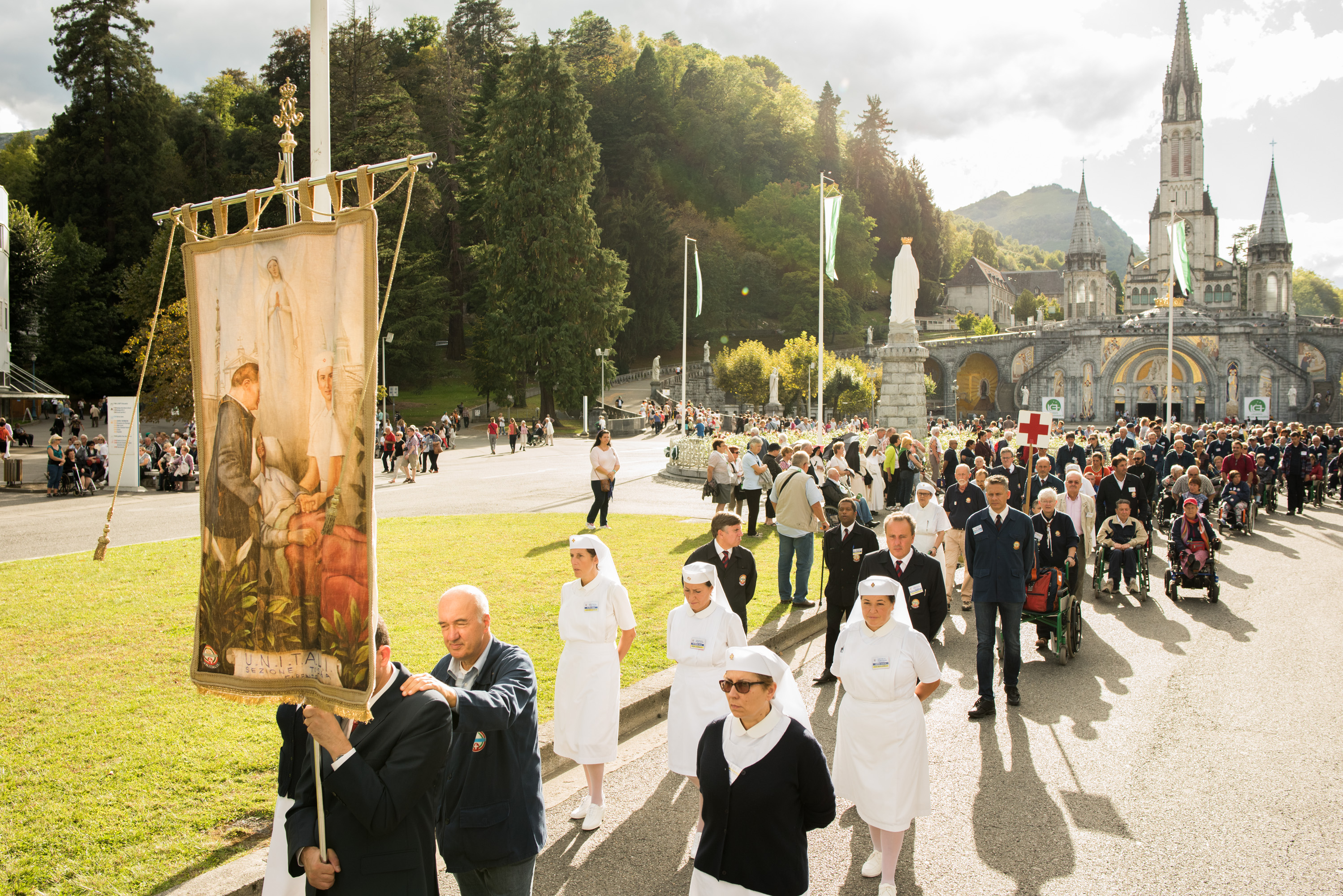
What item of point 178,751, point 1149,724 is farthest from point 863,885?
point 178,751

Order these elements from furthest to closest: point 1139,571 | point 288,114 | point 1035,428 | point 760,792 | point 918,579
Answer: point 1035,428 → point 1139,571 → point 918,579 → point 288,114 → point 760,792

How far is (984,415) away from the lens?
80.3m

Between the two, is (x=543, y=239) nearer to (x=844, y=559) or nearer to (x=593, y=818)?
(x=844, y=559)

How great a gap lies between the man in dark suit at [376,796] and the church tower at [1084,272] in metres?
113

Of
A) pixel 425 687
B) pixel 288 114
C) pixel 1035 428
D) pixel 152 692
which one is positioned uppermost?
pixel 288 114

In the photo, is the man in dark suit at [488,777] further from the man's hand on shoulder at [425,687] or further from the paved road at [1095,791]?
the paved road at [1095,791]

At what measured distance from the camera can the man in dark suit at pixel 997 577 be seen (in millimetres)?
7324

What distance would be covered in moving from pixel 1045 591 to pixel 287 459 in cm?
769

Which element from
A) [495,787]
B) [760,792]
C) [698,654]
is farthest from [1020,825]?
[495,787]

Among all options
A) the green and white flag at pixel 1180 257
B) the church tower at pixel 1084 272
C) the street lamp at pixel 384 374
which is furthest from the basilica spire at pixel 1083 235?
the street lamp at pixel 384 374

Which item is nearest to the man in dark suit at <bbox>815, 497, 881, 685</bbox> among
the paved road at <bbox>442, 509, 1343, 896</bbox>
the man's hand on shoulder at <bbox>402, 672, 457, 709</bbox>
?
the paved road at <bbox>442, 509, 1343, 896</bbox>

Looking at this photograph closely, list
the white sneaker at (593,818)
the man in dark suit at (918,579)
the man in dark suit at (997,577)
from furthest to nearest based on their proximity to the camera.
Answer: the man in dark suit at (997,577) < the man in dark suit at (918,579) < the white sneaker at (593,818)

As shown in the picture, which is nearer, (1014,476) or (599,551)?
(599,551)

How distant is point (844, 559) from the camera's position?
25.7 feet
